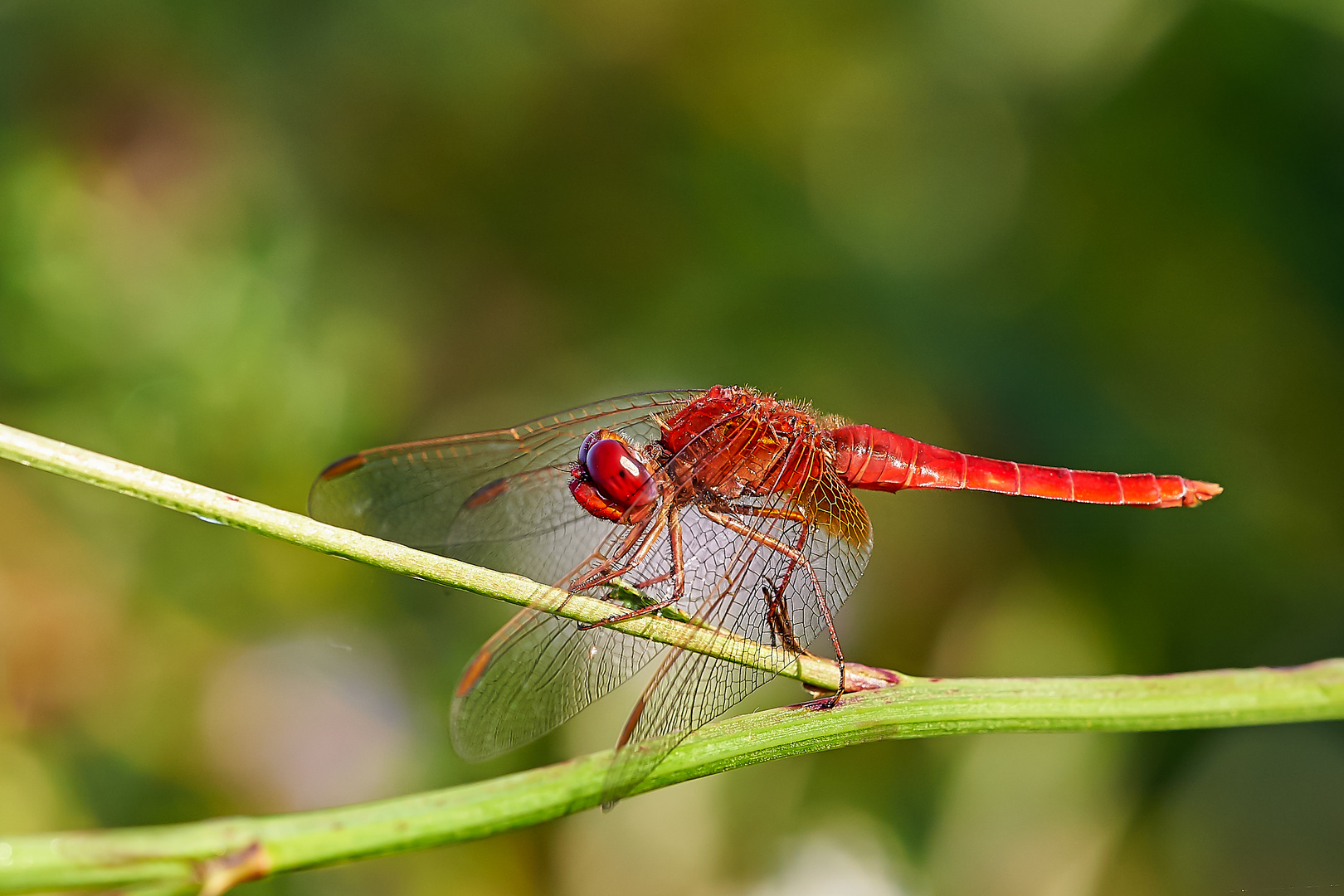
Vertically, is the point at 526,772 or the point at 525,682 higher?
the point at 525,682

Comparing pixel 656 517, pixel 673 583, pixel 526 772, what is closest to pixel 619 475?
pixel 656 517

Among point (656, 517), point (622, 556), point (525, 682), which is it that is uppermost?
point (656, 517)

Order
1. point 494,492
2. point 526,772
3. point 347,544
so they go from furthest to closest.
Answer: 1. point 494,492
2. point 347,544
3. point 526,772

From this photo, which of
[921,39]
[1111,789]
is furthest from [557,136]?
[1111,789]

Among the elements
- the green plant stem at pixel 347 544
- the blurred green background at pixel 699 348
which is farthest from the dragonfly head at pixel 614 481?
the blurred green background at pixel 699 348

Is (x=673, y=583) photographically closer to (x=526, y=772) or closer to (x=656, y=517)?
(x=656, y=517)

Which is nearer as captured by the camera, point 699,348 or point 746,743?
point 746,743

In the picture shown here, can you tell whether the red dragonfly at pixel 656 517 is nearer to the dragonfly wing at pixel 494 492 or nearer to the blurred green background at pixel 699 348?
the dragonfly wing at pixel 494 492
